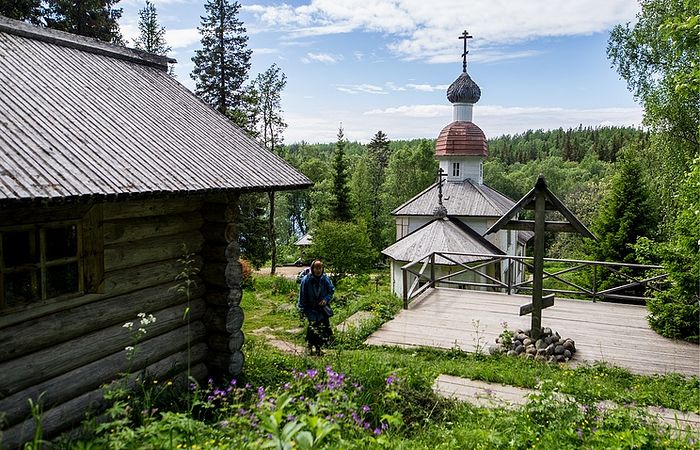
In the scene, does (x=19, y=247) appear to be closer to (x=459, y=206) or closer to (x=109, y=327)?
(x=109, y=327)

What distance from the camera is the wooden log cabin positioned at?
14.3 feet

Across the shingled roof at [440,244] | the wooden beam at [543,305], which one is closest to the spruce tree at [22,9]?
the shingled roof at [440,244]

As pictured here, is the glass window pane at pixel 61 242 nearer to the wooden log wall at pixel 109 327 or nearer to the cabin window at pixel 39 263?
the cabin window at pixel 39 263

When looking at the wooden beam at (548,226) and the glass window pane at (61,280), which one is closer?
the glass window pane at (61,280)

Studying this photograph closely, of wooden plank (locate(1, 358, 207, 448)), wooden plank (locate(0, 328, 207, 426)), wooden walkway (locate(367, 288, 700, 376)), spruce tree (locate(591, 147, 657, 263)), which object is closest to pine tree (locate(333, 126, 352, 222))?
spruce tree (locate(591, 147, 657, 263))

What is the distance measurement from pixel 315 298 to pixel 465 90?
20717 millimetres

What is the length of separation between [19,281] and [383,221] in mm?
44174

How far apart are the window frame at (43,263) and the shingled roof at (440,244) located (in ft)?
46.6

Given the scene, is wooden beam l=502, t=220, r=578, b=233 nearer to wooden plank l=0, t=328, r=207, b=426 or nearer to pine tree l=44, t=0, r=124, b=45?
wooden plank l=0, t=328, r=207, b=426

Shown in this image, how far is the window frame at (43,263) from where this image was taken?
4199 mm

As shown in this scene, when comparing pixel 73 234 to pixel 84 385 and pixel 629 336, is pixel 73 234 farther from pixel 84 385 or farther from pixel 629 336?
pixel 629 336

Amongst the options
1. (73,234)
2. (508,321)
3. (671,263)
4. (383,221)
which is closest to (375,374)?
(73,234)

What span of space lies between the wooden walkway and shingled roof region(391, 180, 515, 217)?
441 inches

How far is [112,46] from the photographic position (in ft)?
25.0
